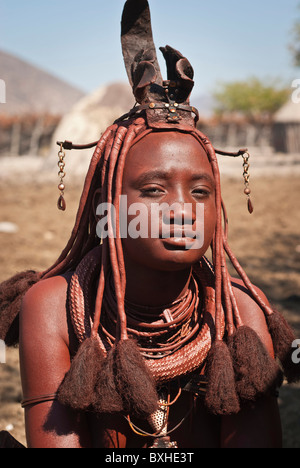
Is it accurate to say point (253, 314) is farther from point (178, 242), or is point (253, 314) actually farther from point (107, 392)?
point (107, 392)

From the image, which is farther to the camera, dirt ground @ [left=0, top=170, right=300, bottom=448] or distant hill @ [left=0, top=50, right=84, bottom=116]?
distant hill @ [left=0, top=50, right=84, bottom=116]

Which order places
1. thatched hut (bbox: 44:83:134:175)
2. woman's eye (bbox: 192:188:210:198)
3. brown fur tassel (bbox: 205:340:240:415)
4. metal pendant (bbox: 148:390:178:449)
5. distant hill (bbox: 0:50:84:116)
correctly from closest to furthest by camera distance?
brown fur tassel (bbox: 205:340:240:415), woman's eye (bbox: 192:188:210:198), metal pendant (bbox: 148:390:178:449), thatched hut (bbox: 44:83:134:175), distant hill (bbox: 0:50:84:116)

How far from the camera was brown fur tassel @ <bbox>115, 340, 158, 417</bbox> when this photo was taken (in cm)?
183

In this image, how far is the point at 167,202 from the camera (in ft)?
6.40

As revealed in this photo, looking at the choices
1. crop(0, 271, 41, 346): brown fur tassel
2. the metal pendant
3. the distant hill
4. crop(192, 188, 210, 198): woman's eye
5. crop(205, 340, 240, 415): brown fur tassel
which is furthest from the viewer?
the distant hill

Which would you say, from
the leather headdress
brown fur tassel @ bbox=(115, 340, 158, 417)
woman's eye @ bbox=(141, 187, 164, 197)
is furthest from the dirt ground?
the leather headdress

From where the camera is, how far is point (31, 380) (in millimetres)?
2100

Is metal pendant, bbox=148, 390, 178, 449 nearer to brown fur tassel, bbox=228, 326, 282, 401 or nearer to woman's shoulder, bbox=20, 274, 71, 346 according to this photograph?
brown fur tassel, bbox=228, 326, 282, 401

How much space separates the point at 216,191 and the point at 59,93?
11480 cm

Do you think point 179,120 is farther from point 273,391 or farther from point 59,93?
point 59,93

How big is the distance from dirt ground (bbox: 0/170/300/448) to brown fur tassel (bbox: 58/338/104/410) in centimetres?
180

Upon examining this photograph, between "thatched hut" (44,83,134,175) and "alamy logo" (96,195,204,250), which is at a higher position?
"thatched hut" (44,83,134,175)

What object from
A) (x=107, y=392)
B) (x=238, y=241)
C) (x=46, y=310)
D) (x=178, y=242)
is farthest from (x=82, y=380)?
(x=238, y=241)

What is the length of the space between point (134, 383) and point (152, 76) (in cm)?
Answer: 120
